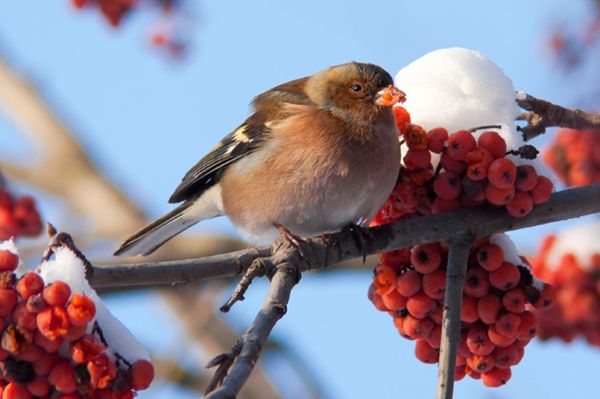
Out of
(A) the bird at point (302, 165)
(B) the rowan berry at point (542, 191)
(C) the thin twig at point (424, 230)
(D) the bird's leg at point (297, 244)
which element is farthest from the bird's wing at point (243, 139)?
(B) the rowan berry at point (542, 191)

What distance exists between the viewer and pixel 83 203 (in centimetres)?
966

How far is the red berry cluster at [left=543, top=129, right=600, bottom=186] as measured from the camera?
16.0 feet

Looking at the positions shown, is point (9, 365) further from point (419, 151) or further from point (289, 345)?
point (289, 345)

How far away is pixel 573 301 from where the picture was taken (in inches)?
185

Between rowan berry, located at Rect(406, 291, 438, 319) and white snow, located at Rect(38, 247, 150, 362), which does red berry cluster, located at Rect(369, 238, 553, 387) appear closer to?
rowan berry, located at Rect(406, 291, 438, 319)

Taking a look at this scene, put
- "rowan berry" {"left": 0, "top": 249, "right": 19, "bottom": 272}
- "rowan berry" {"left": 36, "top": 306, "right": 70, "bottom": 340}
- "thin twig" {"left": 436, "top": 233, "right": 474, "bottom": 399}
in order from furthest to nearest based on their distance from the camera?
"thin twig" {"left": 436, "top": 233, "right": 474, "bottom": 399} → "rowan berry" {"left": 0, "top": 249, "right": 19, "bottom": 272} → "rowan berry" {"left": 36, "top": 306, "right": 70, "bottom": 340}

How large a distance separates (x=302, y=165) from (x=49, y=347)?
68.1 inches

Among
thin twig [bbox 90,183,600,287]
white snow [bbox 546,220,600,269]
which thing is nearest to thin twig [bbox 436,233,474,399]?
thin twig [bbox 90,183,600,287]

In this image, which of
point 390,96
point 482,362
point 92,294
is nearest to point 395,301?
point 482,362

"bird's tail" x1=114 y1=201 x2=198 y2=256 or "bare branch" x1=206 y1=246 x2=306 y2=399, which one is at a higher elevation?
"bare branch" x1=206 y1=246 x2=306 y2=399

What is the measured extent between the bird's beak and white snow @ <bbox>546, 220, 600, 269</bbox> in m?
1.35

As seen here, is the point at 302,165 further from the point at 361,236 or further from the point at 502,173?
the point at 502,173

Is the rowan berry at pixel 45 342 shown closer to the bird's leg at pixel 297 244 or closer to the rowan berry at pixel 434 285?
the bird's leg at pixel 297 244

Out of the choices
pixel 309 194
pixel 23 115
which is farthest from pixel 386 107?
pixel 23 115
